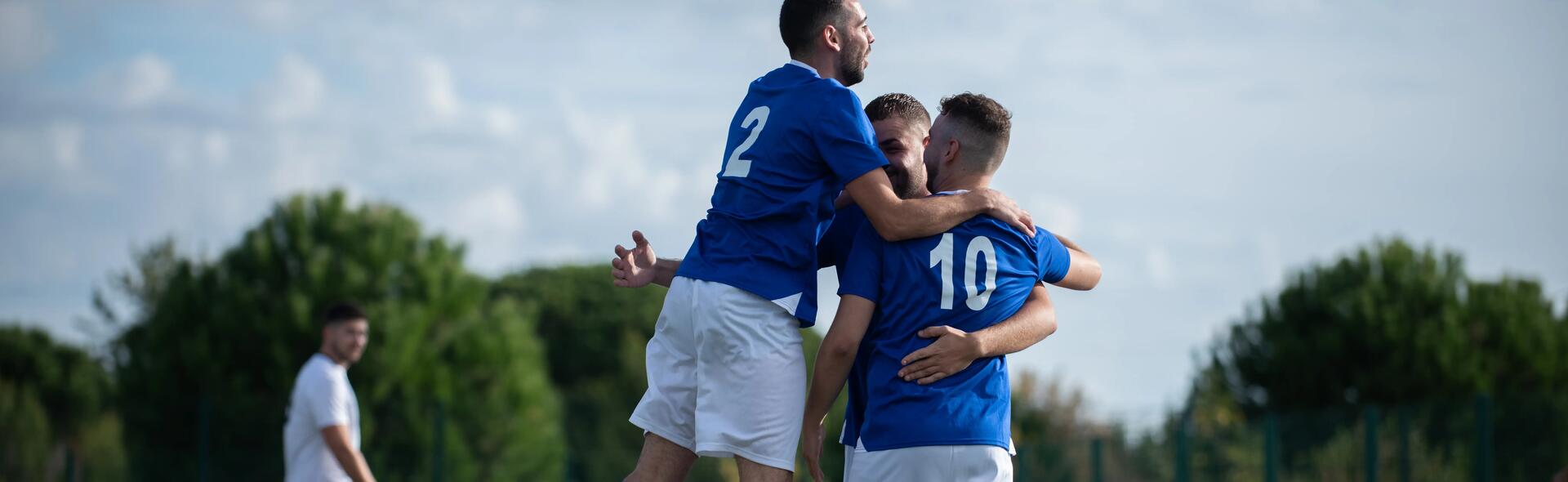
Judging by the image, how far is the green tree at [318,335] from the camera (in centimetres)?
1914

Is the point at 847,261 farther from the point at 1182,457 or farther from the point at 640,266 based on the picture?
the point at 1182,457

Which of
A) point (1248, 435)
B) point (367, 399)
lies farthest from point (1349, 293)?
point (367, 399)

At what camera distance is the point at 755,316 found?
3889 millimetres

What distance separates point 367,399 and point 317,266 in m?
2.39

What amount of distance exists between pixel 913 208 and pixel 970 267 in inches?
9.6

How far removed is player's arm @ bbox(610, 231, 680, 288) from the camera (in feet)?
14.9

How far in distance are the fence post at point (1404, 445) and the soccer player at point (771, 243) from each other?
490 inches

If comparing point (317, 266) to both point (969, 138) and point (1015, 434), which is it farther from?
point (969, 138)

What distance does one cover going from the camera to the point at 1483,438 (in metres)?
14.1

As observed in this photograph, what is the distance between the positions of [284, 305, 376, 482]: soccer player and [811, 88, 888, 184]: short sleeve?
4.11 m

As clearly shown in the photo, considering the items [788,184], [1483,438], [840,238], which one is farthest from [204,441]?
[788,184]

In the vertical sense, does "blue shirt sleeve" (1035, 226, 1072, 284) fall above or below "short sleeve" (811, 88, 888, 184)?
below

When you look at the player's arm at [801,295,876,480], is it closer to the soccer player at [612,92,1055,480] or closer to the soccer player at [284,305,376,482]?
the soccer player at [612,92,1055,480]

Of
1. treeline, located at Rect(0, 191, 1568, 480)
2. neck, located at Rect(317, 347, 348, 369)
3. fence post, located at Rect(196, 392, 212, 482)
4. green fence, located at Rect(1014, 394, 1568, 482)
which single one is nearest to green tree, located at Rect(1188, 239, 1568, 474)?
treeline, located at Rect(0, 191, 1568, 480)
